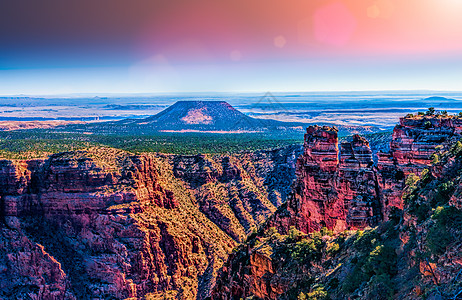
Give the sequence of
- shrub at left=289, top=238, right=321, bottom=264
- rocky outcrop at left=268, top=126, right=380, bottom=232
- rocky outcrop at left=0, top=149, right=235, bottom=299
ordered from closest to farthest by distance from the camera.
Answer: shrub at left=289, top=238, right=321, bottom=264 < rocky outcrop at left=268, top=126, right=380, bottom=232 < rocky outcrop at left=0, top=149, right=235, bottom=299

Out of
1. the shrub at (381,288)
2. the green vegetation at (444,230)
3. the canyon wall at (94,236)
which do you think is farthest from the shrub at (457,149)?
the canyon wall at (94,236)

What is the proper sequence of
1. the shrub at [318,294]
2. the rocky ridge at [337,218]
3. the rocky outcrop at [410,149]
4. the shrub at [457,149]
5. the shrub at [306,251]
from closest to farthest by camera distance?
the shrub at [318,294]
the rocky ridge at [337,218]
the shrub at [457,149]
the shrub at [306,251]
the rocky outcrop at [410,149]

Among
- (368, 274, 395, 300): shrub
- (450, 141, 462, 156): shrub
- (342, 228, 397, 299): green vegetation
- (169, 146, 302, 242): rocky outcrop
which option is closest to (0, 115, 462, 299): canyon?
(169, 146, 302, 242): rocky outcrop

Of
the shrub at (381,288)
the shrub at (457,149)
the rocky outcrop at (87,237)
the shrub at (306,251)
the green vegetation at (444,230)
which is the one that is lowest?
the rocky outcrop at (87,237)

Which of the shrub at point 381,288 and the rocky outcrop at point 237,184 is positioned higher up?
the shrub at point 381,288

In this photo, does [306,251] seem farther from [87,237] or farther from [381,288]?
[87,237]

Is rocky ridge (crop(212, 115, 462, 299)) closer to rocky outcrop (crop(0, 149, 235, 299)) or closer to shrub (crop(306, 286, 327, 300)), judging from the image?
shrub (crop(306, 286, 327, 300))

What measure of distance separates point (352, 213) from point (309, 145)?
27.4 feet

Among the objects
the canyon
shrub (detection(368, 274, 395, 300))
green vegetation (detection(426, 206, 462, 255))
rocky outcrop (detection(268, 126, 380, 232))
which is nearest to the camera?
green vegetation (detection(426, 206, 462, 255))

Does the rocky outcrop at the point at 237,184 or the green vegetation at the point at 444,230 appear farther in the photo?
the rocky outcrop at the point at 237,184

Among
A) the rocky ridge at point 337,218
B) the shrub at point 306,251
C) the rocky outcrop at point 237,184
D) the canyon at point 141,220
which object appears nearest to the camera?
the rocky ridge at point 337,218

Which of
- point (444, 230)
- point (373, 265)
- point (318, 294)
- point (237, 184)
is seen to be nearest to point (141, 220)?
point (237, 184)

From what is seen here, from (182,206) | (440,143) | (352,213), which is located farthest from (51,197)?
(440,143)

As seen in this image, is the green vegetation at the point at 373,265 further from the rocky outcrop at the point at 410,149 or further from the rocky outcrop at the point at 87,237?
the rocky outcrop at the point at 87,237
